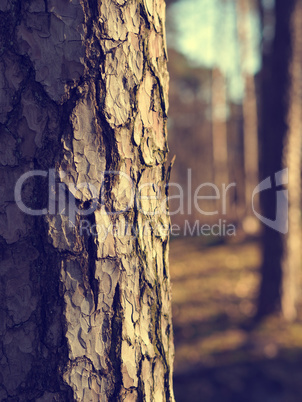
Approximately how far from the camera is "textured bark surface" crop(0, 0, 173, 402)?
1094mm

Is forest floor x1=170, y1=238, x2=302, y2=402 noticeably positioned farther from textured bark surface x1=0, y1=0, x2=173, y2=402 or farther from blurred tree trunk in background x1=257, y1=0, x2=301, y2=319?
textured bark surface x1=0, y1=0, x2=173, y2=402

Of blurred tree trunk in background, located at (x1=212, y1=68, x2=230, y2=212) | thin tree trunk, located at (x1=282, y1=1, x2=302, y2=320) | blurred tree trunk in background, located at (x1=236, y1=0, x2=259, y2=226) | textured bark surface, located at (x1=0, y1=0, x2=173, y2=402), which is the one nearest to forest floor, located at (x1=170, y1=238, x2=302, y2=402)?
thin tree trunk, located at (x1=282, y1=1, x2=302, y2=320)

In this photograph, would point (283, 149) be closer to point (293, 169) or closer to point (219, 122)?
point (293, 169)

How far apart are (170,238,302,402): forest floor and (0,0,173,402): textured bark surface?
3115mm

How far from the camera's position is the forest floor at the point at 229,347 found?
397cm

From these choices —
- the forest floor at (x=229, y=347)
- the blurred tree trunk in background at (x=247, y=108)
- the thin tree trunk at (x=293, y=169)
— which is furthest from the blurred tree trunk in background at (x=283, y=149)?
the blurred tree trunk in background at (x=247, y=108)

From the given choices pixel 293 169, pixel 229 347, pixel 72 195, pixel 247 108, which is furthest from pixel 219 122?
pixel 72 195

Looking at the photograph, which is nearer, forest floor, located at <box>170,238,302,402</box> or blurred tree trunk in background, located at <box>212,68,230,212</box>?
forest floor, located at <box>170,238,302,402</box>

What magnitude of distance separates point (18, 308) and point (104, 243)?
0.29 metres

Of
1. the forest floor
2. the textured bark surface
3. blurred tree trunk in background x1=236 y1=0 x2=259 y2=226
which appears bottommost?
the forest floor

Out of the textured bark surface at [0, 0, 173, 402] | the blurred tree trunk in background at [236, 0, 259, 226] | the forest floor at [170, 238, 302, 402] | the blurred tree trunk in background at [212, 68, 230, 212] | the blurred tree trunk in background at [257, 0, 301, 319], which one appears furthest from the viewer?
the blurred tree trunk in background at [212, 68, 230, 212]

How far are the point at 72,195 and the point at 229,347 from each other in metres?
4.23

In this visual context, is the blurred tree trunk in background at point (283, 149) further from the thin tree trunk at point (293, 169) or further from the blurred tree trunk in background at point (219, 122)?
the blurred tree trunk in background at point (219, 122)

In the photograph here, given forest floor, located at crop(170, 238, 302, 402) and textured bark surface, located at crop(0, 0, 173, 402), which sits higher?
textured bark surface, located at crop(0, 0, 173, 402)
